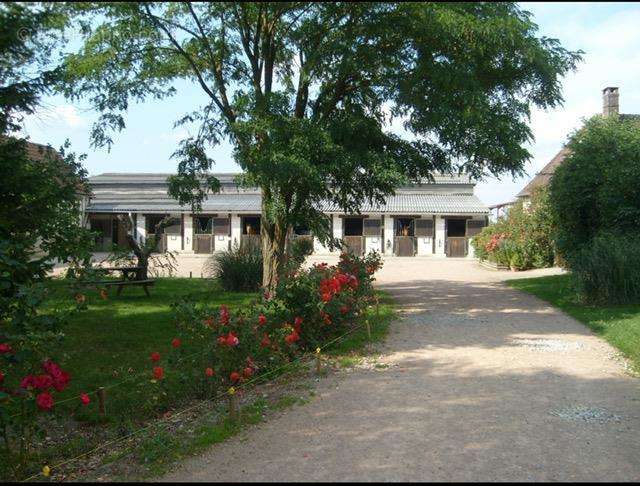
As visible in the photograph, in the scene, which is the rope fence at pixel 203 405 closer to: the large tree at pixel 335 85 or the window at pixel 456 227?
the large tree at pixel 335 85

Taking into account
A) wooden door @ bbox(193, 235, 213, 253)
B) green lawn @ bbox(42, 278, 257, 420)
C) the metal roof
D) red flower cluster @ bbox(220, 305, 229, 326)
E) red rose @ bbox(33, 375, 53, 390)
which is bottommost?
green lawn @ bbox(42, 278, 257, 420)

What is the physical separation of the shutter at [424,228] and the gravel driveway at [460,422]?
2629 cm

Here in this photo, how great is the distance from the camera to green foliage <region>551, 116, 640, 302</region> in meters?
12.5

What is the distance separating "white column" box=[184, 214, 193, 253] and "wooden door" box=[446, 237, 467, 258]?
1569 centimetres

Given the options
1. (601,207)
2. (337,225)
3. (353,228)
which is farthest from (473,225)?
(601,207)

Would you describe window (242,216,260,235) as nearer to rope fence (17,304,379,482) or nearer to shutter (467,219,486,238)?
shutter (467,219,486,238)

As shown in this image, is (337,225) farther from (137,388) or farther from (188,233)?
(137,388)

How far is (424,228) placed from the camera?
35.8 metres

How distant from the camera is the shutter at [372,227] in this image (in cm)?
3594

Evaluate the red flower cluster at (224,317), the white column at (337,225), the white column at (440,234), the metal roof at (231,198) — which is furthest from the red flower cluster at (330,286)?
the white column at (440,234)

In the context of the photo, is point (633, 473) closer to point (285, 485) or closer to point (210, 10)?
point (285, 485)

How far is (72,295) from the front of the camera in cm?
510

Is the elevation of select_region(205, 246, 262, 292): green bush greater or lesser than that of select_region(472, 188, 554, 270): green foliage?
lesser

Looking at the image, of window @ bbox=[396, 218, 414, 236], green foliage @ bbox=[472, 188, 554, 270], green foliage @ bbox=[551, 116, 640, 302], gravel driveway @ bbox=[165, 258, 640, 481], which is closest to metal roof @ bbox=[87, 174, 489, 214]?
window @ bbox=[396, 218, 414, 236]
